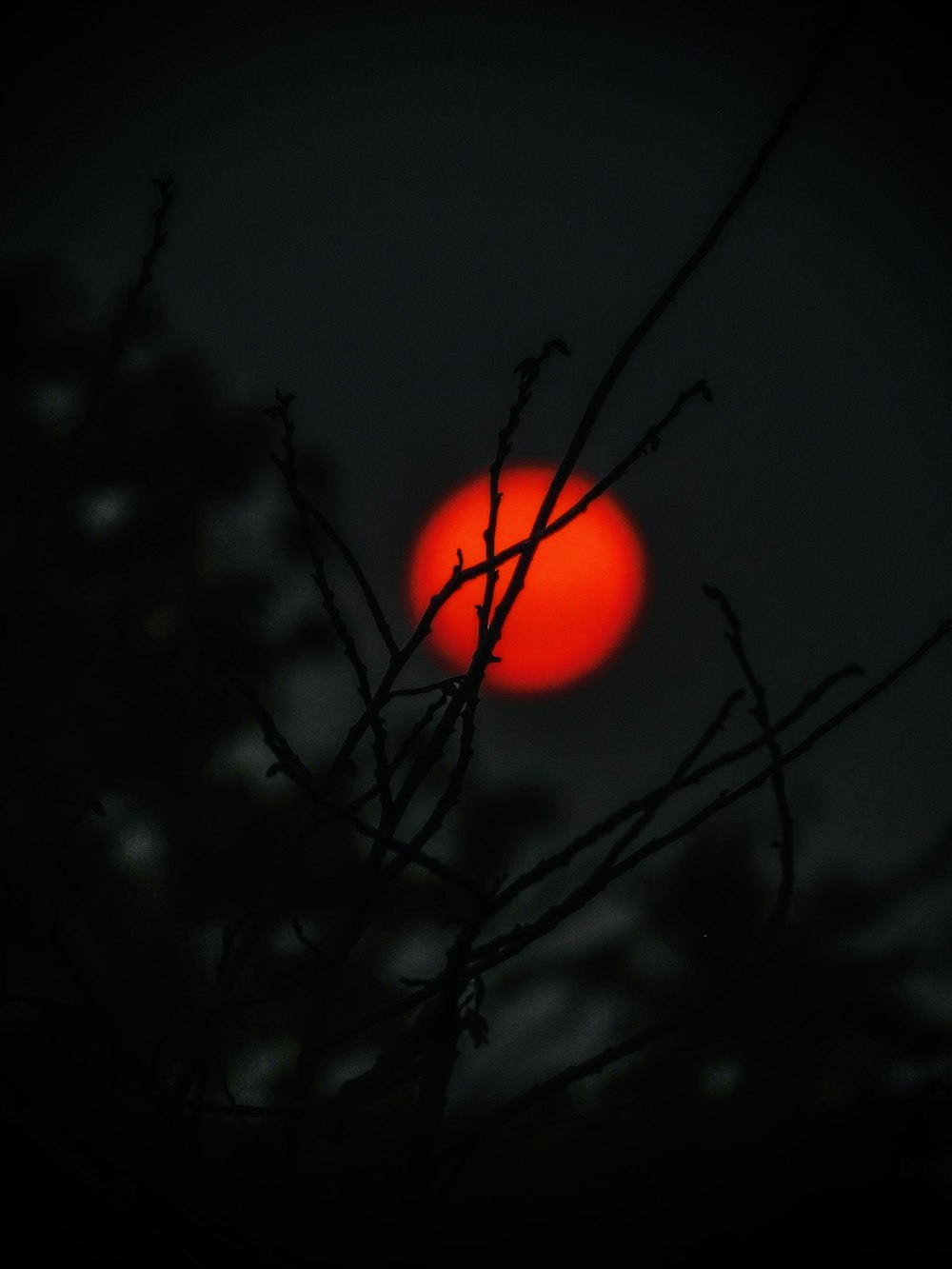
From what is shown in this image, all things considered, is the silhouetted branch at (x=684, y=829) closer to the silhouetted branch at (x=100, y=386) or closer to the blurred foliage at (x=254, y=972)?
the blurred foliage at (x=254, y=972)

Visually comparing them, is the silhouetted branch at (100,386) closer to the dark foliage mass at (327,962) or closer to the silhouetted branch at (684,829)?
the dark foliage mass at (327,962)

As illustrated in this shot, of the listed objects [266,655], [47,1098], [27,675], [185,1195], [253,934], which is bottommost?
[185,1195]

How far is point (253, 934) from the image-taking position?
3.38 ft

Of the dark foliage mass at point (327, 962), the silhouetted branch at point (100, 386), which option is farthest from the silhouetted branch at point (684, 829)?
the silhouetted branch at point (100, 386)

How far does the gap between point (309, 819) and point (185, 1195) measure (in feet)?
2.01

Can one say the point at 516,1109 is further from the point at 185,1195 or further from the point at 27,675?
the point at 27,675

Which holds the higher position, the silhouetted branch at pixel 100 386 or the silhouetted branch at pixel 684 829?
the silhouetted branch at pixel 100 386

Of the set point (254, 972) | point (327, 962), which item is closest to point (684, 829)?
point (327, 962)

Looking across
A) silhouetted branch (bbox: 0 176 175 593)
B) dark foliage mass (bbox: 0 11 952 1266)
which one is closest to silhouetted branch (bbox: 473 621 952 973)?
dark foliage mass (bbox: 0 11 952 1266)

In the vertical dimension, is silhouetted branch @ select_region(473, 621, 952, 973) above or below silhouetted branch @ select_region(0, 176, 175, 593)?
below

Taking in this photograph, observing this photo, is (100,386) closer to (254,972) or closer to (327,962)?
(327,962)

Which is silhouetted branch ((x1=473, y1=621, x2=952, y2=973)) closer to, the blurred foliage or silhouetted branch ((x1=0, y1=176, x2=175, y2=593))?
the blurred foliage

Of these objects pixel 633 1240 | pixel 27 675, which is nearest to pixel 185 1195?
pixel 633 1240

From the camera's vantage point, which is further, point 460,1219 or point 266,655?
point 266,655
